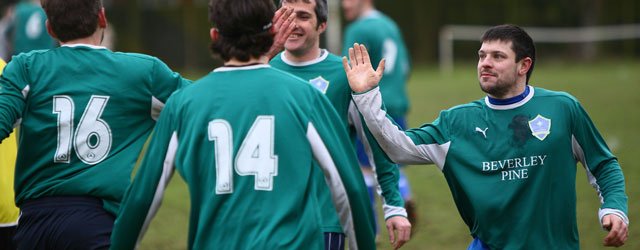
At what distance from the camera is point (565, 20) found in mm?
31688

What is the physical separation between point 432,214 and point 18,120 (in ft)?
18.5

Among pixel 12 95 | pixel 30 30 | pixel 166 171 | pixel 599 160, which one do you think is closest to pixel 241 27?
pixel 166 171

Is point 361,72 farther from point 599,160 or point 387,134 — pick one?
point 599,160

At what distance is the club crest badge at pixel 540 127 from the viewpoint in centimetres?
462

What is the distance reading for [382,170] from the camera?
5.07 m

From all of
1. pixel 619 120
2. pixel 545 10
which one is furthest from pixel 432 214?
pixel 545 10

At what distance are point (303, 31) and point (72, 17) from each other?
1360mm

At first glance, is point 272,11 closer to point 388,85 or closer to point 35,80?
point 35,80

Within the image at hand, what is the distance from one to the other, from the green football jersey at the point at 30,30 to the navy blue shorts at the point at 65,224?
28.6ft

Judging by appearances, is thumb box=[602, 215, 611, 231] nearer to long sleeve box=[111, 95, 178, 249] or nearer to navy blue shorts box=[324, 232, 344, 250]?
navy blue shorts box=[324, 232, 344, 250]

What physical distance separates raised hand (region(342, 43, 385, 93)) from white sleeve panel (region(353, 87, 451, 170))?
38mm

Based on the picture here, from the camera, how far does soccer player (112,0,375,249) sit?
3547 millimetres

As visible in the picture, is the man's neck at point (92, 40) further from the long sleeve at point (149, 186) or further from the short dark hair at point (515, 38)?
the short dark hair at point (515, 38)

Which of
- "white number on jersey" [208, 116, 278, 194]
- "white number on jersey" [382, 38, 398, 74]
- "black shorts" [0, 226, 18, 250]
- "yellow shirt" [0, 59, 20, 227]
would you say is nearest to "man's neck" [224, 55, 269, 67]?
"white number on jersey" [208, 116, 278, 194]
